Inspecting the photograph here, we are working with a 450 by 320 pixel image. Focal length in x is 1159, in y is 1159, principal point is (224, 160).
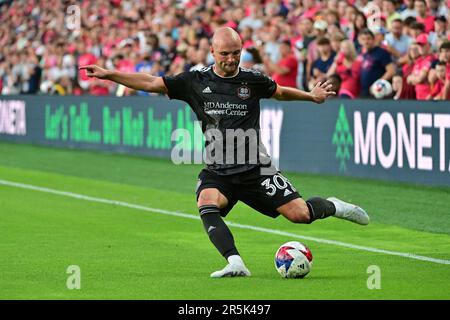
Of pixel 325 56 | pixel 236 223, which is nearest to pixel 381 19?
pixel 325 56

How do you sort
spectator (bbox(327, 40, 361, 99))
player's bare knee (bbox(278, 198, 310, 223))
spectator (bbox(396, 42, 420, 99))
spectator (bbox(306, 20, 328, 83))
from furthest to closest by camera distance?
spectator (bbox(306, 20, 328, 83)) < spectator (bbox(327, 40, 361, 99)) < spectator (bbox(396, 42, 420, 99)) < player's bare knee (bbox(278, 198, 310, 223))

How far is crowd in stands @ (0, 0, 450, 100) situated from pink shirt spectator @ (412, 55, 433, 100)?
16 millimetres

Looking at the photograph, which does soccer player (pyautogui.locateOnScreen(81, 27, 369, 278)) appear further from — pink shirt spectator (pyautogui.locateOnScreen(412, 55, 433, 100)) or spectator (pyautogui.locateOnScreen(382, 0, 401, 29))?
spectator (pyautogui.locateOnScreen(382, 0, 401, 29))

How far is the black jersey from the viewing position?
10.0 meters

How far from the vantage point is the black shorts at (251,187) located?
10016 millimetres

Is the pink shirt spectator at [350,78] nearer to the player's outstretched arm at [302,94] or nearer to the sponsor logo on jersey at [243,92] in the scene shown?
the player's outstretched arm at [302,94]

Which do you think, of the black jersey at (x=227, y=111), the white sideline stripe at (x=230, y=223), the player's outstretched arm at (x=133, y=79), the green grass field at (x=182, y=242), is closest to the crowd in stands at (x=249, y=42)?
the green grass field at (x=182, y=242)

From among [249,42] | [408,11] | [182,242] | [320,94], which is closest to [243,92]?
[320,94]

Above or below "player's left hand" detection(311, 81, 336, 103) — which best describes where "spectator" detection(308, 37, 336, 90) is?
above

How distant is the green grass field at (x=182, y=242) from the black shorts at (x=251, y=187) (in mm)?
642

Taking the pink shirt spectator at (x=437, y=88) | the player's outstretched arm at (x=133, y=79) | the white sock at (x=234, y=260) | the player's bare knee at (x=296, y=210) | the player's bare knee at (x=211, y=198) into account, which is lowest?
the white sock at (x=234, y=260)

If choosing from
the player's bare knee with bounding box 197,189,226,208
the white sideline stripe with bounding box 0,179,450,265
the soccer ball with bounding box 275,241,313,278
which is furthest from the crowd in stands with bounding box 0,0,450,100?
the soccer ball with bounding box 275,241,313,278

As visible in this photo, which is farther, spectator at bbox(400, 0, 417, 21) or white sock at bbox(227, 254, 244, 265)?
spectator at bbox(400, 0, 417, 21)
